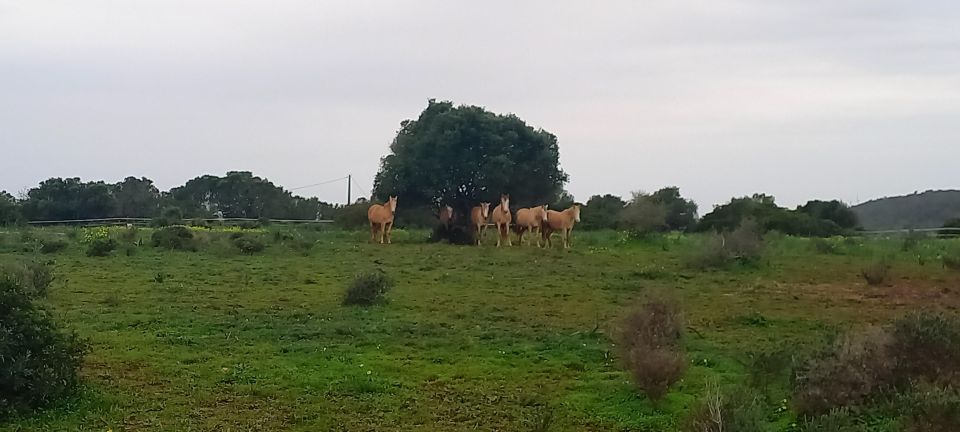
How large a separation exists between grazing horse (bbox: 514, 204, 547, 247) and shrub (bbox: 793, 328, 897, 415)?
21181mm

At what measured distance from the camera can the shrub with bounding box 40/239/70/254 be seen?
22.4 metres

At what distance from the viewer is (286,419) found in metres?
7.19

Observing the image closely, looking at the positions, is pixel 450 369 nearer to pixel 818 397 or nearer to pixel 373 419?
pixel 373 419

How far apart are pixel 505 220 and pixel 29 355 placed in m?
22.2

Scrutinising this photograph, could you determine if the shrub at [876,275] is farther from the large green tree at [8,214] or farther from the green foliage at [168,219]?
the large green tree at [8,214]

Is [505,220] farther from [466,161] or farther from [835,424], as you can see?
[835,424]

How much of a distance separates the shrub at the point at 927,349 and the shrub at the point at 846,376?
2.9 inches

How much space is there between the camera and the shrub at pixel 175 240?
24.1m

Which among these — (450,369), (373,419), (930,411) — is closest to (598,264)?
(450,369)

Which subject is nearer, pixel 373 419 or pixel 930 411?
pixel 930 411

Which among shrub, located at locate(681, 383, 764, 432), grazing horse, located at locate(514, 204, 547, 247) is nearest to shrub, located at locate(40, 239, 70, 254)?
grazing horse, located at locate(514, 204, 547, 247)

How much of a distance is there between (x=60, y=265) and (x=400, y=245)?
36.6 feet

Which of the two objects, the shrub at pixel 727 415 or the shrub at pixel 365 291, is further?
the shrub at pixel 365 291

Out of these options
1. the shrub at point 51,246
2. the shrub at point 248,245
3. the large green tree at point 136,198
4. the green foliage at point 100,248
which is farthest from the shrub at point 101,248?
the large green tree at point 136,198
